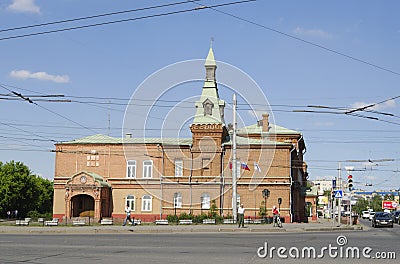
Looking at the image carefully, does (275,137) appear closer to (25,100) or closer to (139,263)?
(25,100)

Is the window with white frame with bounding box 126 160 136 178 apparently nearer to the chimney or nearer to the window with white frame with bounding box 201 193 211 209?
→ the window with white frame with bounding box 201 193 211 209

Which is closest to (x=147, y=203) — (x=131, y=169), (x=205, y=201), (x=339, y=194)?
(x=131, y=169)

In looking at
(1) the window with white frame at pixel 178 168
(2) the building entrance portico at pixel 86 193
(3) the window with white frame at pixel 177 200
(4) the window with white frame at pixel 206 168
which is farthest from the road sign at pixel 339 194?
(2) the building entrance portico at pixel 86 193

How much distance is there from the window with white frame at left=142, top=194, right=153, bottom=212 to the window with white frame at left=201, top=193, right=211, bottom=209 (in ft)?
20.8

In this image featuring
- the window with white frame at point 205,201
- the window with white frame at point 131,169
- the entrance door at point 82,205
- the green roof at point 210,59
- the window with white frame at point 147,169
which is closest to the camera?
the window with white frame at point 205,201

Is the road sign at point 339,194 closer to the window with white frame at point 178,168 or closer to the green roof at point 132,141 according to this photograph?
the window with white frame at point 178,168

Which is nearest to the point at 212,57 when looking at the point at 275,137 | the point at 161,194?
the point at 275,137

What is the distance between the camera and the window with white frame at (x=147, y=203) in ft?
219

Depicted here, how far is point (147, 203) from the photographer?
6700 cm

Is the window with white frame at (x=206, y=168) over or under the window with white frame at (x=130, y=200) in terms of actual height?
over

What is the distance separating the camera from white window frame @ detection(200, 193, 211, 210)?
64.6m

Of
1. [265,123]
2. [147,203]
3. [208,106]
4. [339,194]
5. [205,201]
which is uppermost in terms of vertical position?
[208,106]

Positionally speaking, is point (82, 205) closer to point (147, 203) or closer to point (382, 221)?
point (147, 203)

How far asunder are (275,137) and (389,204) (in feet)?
275
